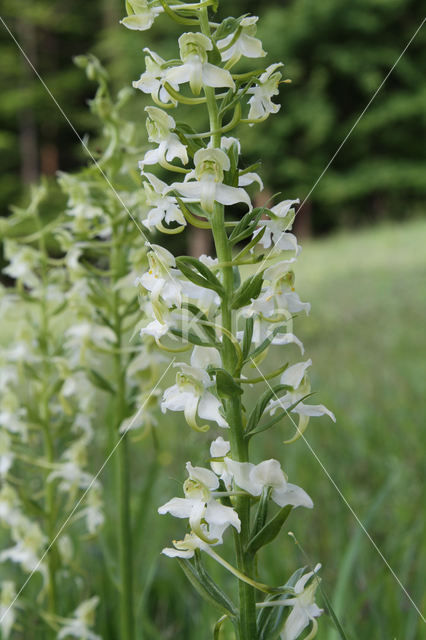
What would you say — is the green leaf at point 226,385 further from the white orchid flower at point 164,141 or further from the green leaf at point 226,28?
the green leaf at point 226,28

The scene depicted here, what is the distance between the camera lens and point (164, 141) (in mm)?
859

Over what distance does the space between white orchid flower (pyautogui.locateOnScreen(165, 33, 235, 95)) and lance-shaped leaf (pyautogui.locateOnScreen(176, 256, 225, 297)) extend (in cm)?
22

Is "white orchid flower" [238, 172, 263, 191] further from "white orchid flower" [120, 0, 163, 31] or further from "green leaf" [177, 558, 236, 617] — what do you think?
"green leaf" [177, 558, 236, 617]

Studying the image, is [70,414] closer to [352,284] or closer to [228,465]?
[228,465]

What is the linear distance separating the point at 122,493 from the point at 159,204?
2.48ft

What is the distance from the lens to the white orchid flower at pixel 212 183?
2.62ft

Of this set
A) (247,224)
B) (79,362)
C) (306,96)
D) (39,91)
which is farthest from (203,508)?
(39,91)

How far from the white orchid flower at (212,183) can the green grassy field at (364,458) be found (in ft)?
1.13

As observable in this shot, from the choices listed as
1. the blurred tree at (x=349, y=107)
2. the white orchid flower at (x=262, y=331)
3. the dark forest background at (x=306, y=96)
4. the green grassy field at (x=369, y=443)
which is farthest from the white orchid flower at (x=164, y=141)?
the blurred tree at (x=349, y=107)

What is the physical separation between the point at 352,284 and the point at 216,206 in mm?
6508

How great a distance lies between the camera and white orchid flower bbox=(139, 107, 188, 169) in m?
0.84

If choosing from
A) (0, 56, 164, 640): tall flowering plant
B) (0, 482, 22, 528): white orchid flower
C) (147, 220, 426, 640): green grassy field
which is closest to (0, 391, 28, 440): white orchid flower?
(0, 56, 164, 640): tall flowering plant

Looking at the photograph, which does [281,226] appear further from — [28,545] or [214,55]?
[28,545]

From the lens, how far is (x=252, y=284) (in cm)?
80
